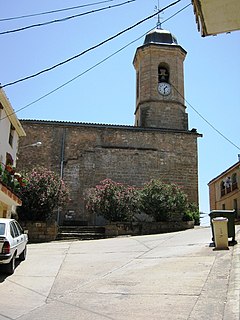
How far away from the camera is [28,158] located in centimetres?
2469

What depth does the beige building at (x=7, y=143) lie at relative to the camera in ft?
49.3

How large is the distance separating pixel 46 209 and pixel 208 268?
12025 millimetres

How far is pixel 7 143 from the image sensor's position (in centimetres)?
1853

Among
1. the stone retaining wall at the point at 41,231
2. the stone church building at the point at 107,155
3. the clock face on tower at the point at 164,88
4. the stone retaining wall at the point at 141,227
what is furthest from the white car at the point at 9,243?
the clock face on tower at the point at 164,88

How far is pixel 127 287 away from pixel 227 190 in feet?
93.6

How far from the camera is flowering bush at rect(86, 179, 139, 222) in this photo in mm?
19237

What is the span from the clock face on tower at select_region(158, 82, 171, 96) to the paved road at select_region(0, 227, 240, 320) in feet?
66.4

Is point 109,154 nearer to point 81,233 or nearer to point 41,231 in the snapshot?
point 81,233

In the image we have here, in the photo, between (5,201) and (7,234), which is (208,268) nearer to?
(7,234)

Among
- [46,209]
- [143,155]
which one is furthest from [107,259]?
[143,155]

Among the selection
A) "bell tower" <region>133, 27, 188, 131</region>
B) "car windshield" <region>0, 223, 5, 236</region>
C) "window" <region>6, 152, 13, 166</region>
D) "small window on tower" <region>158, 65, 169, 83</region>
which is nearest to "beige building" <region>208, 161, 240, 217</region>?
"bell tower" <region>133, 27, 188, 131</region>

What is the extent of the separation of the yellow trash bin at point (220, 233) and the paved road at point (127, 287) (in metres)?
0.35

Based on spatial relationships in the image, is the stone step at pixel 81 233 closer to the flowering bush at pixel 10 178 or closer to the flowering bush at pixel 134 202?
the flowering bush at pixel 134 202

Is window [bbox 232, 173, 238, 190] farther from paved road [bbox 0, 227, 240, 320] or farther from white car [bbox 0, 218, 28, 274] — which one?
white car [bbox 0, 218, 28, 274]
